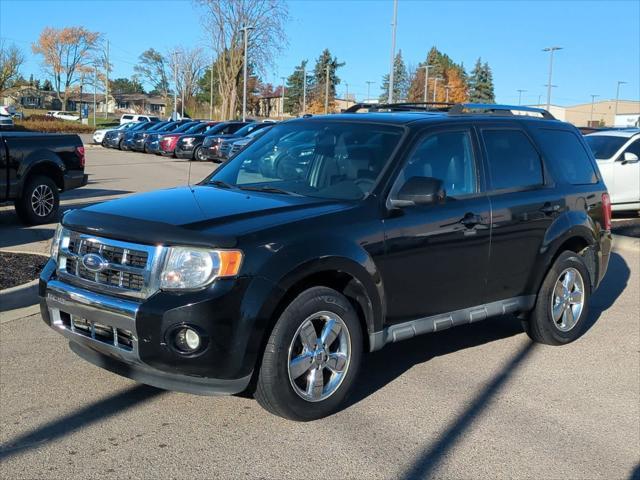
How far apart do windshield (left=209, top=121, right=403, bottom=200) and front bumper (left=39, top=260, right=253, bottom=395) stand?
1.38 meters

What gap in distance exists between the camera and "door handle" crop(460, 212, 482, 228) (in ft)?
16.7

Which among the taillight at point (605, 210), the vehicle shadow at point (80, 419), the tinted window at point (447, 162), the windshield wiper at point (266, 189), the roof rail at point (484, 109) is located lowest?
the vehicle shadow at point (80, 419)

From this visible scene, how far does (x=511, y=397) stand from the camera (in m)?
4.86

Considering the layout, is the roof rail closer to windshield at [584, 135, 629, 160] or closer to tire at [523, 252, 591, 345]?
tire at [523, 252, 591, 345]

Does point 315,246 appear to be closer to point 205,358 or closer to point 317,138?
point 205,358

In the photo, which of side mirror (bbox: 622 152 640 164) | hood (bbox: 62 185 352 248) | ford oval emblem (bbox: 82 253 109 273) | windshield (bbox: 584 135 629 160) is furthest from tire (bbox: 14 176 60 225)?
side mirror (bbox: 622 152 640 164)

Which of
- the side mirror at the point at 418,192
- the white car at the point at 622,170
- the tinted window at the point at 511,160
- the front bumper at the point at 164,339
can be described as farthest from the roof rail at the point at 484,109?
the white car at the point at 622,170

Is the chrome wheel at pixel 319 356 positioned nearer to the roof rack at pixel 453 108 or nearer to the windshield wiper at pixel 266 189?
the windshield wiper at pixel 266 189

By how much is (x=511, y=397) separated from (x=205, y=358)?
226 cm

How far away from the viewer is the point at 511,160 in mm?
5699

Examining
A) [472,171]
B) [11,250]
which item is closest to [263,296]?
[472,171]

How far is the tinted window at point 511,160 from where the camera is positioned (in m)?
5.52

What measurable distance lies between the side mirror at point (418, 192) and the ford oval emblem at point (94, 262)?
1.89 m

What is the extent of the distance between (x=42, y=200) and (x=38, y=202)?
9 cm
